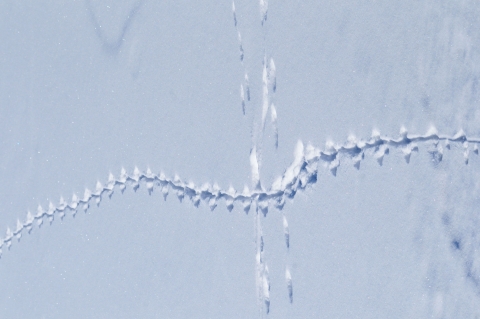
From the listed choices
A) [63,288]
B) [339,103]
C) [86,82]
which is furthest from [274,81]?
[63,288]

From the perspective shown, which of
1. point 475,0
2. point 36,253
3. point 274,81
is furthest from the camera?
point 36,253

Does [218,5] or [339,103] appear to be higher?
[218,5]

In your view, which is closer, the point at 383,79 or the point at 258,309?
the point at 383,79

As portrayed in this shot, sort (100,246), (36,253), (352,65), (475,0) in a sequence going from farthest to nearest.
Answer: (36,253), (100,246), (352,65), (475,0)

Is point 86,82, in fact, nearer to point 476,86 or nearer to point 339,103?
point 339,103
